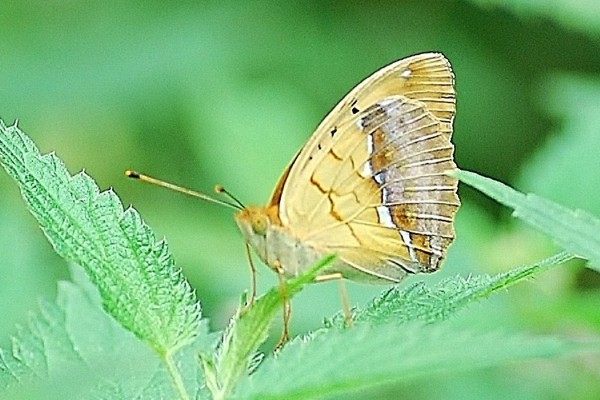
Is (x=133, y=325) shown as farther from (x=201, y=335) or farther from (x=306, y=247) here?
(x=306, y=247)

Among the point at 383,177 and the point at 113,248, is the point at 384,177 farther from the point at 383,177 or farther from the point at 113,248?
the point at 113,248

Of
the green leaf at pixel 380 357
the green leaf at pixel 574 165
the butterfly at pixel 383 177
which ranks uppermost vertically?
the green leaf at pixel 574 165

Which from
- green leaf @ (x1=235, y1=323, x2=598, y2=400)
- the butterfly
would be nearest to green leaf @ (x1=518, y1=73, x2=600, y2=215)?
the butterfly

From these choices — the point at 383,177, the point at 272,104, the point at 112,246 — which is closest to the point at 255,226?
the point at 383,177

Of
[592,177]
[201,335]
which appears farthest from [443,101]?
[592,177]

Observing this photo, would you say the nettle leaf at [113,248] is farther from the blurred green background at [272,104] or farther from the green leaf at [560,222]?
the blurred green background at [272,104]

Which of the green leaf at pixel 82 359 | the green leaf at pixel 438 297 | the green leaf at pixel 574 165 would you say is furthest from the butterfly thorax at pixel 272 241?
the green leaf at pixel 574 165
